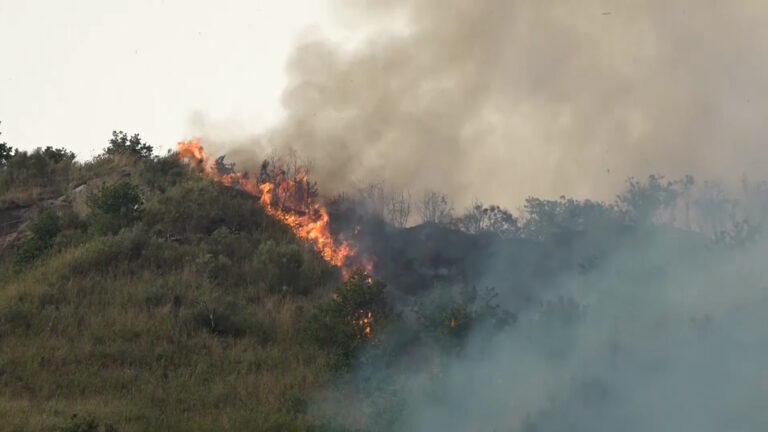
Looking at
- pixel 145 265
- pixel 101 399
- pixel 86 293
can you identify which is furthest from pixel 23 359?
pixel 145 265

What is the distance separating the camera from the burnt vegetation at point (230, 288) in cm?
1528

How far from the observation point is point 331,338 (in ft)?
57.3

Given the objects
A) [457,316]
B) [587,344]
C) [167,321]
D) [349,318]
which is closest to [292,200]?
[167,321]

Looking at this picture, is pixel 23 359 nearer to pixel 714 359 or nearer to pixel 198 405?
pixel 198 405

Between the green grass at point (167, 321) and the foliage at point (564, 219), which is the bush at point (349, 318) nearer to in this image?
the green grass at point (167, 321)

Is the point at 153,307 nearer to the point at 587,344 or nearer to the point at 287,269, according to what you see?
the point at 287,269

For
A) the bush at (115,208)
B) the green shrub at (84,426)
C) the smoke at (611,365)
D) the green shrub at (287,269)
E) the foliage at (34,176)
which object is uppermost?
the foliage at (34,176)

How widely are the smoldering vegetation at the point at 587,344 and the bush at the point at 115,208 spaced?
694 cm

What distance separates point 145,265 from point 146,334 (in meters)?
3.54

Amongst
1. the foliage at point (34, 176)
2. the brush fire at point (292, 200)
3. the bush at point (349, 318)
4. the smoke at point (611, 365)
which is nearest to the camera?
the smoke at point (611, 365)

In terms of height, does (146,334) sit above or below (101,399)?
above

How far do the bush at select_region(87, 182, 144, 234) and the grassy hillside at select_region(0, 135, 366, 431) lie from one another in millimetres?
36

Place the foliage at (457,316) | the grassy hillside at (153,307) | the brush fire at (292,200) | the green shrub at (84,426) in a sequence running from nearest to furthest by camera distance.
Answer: the green shrub at (84,426), the grassy hillside at (153,307), the foliage at (457,316), the brush fire at (292,200)

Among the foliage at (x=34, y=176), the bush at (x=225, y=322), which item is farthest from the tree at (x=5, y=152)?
the bush at (x=225, y=322)
